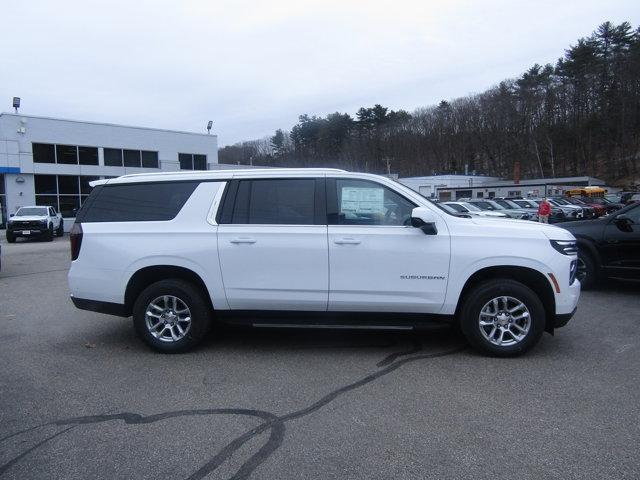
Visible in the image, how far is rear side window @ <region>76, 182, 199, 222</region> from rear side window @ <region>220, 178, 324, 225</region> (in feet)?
1.79

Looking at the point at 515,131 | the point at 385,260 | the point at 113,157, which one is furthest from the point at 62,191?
the point at 515,131

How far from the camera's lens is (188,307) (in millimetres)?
5293

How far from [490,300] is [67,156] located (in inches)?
1263

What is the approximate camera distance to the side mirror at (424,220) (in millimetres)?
4812

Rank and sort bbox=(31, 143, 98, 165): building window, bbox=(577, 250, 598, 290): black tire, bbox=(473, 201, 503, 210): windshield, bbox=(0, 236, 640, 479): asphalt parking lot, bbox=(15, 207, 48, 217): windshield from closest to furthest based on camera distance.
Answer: bbox=(0, 236, 640, 479): asphalt parking lot < bbox=(577, 250, 598, 290): black tire < bbox=(15, 207, 48, 217): windshield < bbox=(473, 201, 503, 210): windshield < bbox=(31, 143, 98, 165): building window

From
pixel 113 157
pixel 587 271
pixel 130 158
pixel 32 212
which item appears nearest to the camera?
pixel 587 271

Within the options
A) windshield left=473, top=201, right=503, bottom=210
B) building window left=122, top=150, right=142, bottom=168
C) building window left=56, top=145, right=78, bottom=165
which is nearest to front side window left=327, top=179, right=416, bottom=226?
windshield left=473, top=201, right=503, bottom=210

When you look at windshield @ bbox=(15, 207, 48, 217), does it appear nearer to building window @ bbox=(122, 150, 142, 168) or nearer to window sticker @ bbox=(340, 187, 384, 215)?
building window @ bbox=(122, 150, 142, 168)

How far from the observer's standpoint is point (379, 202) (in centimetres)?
518

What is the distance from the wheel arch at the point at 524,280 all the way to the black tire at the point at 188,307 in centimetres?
266

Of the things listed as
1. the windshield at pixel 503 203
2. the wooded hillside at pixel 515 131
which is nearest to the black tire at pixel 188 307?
the windshield at pixel 503 203

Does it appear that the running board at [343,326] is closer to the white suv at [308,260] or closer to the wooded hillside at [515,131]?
the white suv at [308,260]

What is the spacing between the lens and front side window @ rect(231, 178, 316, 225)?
523 cm

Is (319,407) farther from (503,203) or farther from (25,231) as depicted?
(503,203)
